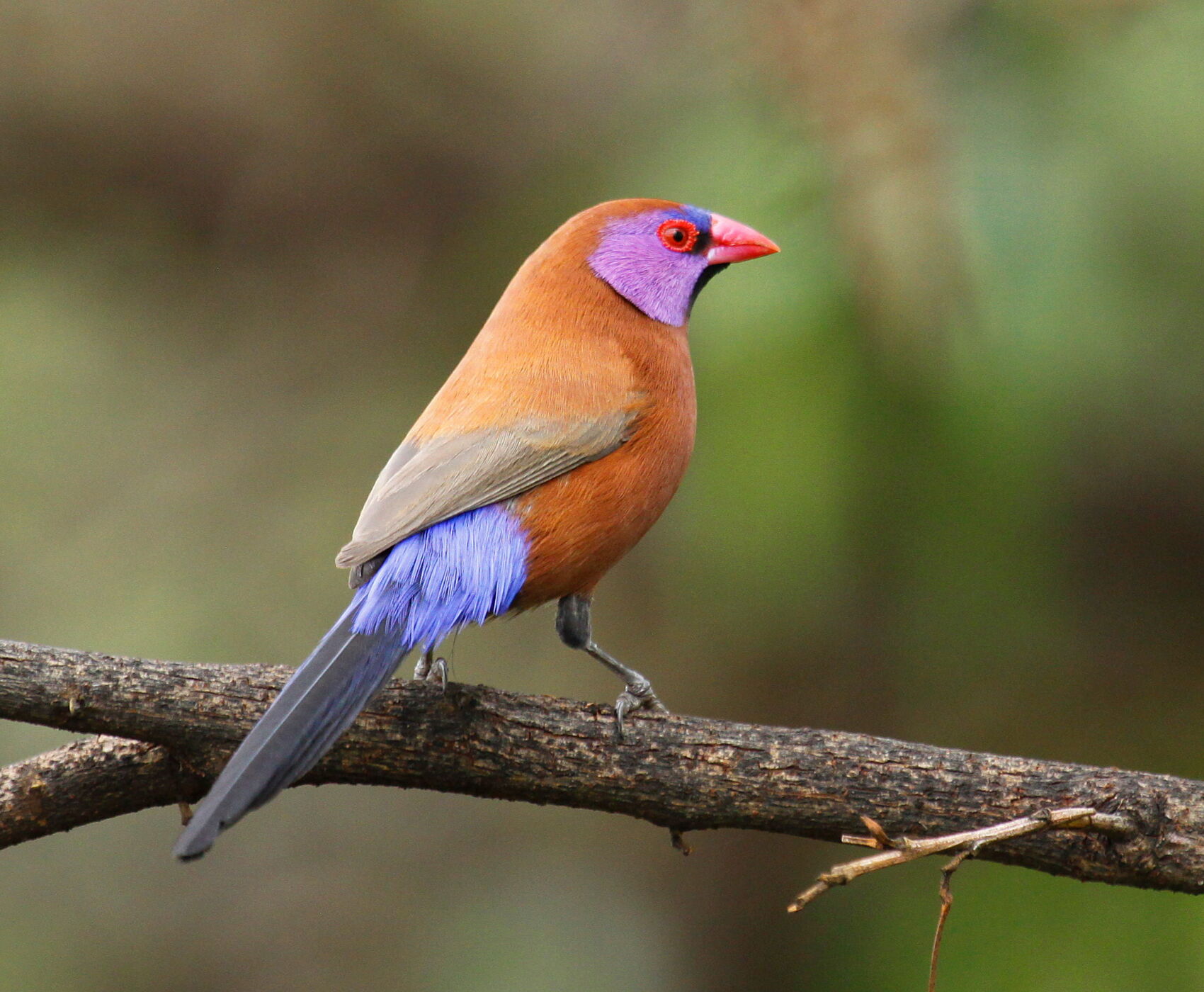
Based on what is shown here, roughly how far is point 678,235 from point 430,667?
1.29m

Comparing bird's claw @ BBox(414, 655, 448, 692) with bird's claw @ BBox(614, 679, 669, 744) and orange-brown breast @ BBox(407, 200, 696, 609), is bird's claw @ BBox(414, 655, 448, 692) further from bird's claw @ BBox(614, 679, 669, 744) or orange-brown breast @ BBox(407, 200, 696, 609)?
bird's claw @ BBox(614, 679, 669, 744)

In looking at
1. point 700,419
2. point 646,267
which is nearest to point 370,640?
point 646,267

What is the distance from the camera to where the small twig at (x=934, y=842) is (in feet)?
6.72

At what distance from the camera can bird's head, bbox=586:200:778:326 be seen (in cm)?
341

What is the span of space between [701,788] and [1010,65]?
120 inches

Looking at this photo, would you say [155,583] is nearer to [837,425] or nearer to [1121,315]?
[837,425]

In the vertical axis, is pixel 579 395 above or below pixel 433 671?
above

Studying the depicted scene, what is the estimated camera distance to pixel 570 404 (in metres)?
2.98

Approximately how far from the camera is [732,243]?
11.7 ft

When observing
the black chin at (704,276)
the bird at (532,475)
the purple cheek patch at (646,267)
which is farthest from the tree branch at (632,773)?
the black chin at (704,276)

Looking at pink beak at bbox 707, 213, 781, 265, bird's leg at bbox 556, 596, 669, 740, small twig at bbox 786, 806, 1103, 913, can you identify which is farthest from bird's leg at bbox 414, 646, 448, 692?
pink beak at bbox 707, 213, 781, 265

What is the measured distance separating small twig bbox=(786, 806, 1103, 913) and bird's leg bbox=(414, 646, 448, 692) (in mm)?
967

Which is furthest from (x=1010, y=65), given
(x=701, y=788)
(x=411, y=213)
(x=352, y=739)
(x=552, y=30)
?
(x=352, y=739)

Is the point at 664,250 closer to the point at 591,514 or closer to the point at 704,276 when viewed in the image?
the point at 704,276
